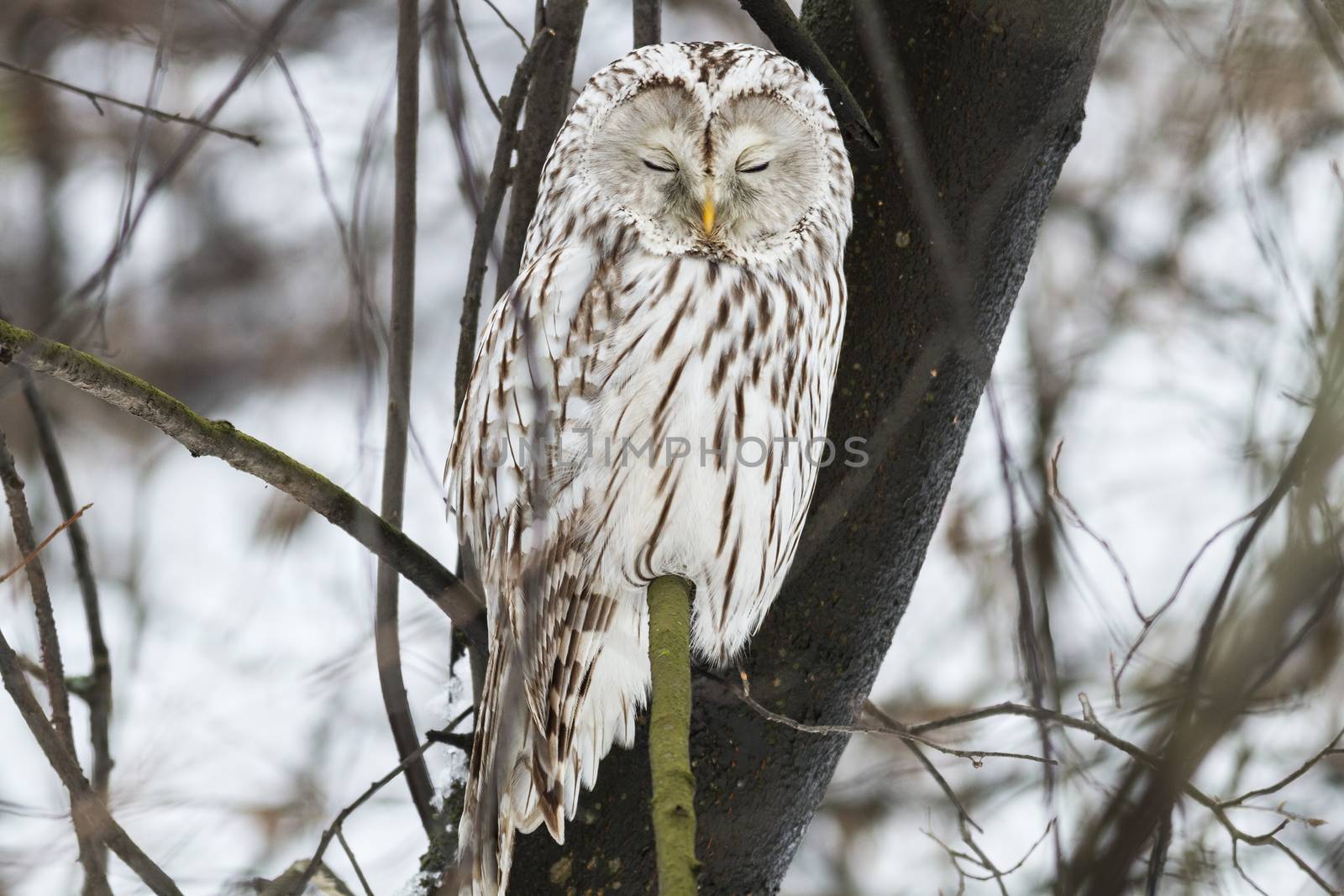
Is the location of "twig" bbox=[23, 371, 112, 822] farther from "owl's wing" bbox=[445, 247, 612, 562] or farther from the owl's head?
the owl's head

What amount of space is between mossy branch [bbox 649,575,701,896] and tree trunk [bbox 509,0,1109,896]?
0.25 metres

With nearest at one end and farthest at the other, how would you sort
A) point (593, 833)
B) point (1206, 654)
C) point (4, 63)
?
point (1206, 654) < point (593, 833) < point (4, 63)

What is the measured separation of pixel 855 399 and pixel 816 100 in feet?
1.41

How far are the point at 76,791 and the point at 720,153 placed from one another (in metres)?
1.19

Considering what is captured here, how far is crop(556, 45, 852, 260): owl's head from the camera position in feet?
5.58

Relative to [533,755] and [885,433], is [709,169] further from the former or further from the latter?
[533,755]

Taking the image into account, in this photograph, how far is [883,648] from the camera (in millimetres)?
1756

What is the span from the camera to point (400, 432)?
1.99 metres

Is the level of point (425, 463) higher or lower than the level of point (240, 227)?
lower

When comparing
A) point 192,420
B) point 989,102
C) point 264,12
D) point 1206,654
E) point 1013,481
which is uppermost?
point 264,12

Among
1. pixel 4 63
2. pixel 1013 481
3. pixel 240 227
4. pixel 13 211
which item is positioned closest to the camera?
pixel 1013 481

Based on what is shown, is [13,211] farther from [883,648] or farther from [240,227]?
[883,648]

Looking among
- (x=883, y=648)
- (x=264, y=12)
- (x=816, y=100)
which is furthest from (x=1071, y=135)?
(x=264, y=12)

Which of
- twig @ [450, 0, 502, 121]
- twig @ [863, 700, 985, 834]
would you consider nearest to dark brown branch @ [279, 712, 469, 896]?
twig @ [863, 700, 985, 834]
